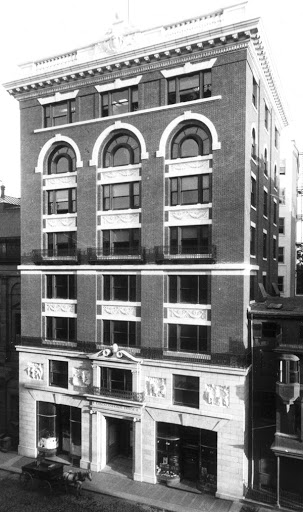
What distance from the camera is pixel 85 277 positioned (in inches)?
1032

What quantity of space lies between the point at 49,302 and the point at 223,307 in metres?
12.1

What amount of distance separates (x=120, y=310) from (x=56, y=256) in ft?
19.3

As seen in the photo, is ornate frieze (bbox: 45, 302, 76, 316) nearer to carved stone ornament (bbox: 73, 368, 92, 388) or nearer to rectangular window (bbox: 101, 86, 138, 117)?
carved stone ornament (bbox: 73, 368, 92, 388)

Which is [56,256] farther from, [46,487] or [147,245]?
[46,487]

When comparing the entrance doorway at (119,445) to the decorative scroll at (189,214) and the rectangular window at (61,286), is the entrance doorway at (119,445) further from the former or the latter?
the decorative scroll at (189,214)

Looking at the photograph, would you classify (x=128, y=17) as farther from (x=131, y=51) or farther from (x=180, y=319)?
(x=180, y=319)

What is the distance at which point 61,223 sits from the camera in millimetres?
27234

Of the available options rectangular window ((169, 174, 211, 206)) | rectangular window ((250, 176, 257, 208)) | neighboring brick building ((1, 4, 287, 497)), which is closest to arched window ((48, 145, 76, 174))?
neighboring brick building ((1, 4, 287, 497))

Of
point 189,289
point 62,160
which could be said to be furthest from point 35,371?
point 62,160

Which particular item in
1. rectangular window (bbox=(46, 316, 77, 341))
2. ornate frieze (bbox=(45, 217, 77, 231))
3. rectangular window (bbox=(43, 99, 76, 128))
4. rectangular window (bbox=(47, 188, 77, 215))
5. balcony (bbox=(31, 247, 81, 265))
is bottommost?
rectangular window (bbox=(46, 316, 77, 341))

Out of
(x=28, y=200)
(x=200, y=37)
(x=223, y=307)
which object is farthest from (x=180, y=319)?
(x=200, y=37)

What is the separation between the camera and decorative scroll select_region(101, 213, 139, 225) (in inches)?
990

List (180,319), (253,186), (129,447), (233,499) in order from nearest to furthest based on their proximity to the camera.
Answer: (233,499) → (180,319) → (253,186) → (129,447)

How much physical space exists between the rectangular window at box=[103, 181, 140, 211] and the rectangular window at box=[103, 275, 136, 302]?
4.49 metres
